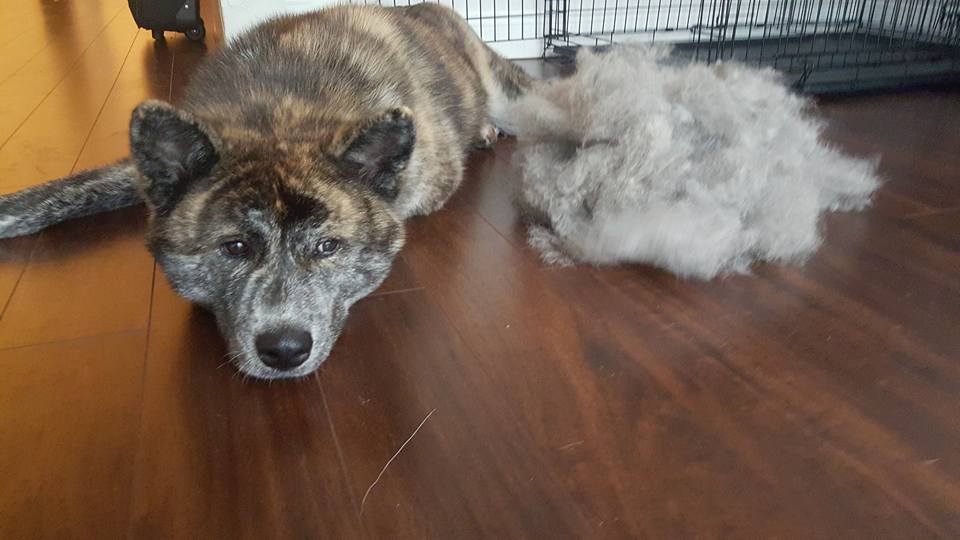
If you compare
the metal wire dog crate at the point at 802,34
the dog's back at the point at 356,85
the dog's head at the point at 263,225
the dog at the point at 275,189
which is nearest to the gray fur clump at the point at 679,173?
the dog's back at the point at 356,85

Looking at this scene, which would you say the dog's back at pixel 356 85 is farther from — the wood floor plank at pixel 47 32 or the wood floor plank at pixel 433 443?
the wood floor plank at pixel 47 32

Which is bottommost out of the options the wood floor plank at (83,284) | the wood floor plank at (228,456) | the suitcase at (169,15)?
the wood floor plank at (228,456)

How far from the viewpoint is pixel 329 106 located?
142 centimetres

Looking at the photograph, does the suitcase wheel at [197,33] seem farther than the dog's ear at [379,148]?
Yes

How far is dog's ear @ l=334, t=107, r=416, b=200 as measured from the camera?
1.18 metres

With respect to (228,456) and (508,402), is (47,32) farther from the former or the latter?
(508,402)

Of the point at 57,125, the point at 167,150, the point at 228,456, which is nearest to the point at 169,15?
the point at 57,125

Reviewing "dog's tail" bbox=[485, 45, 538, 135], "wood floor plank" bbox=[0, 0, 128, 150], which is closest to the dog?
"dog's tail" bbox=[485, 45, 538, 135]

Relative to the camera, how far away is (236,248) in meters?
1.13

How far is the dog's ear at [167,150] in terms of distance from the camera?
106 cm

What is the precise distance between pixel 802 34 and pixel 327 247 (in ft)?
9.85

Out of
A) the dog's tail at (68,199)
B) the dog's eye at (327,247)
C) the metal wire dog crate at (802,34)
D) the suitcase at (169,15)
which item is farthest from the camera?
the suitcase at (169,15)

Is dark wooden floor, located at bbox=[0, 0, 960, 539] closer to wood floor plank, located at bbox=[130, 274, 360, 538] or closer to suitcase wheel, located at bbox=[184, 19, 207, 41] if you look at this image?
wood floor plank, located at bbox=[130, 274, 360, 538]

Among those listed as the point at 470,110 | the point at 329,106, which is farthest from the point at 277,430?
the point at 470,110
